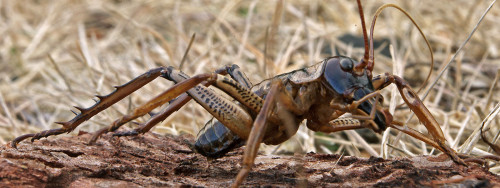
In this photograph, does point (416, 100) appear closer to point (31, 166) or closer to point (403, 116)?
point (31, 166)

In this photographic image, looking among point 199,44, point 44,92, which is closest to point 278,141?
point 44,92

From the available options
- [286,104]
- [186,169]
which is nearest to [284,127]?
[286,104]

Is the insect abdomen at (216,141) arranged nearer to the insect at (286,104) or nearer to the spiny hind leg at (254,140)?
the insect at (286,104)

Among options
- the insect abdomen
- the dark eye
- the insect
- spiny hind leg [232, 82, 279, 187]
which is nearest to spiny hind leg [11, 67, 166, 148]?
the insect

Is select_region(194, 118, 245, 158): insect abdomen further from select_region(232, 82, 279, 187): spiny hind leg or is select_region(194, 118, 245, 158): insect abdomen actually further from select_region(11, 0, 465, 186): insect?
select_region(232, 82, 279, 187): spiny hind leg

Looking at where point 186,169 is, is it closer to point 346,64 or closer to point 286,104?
point 286,104
